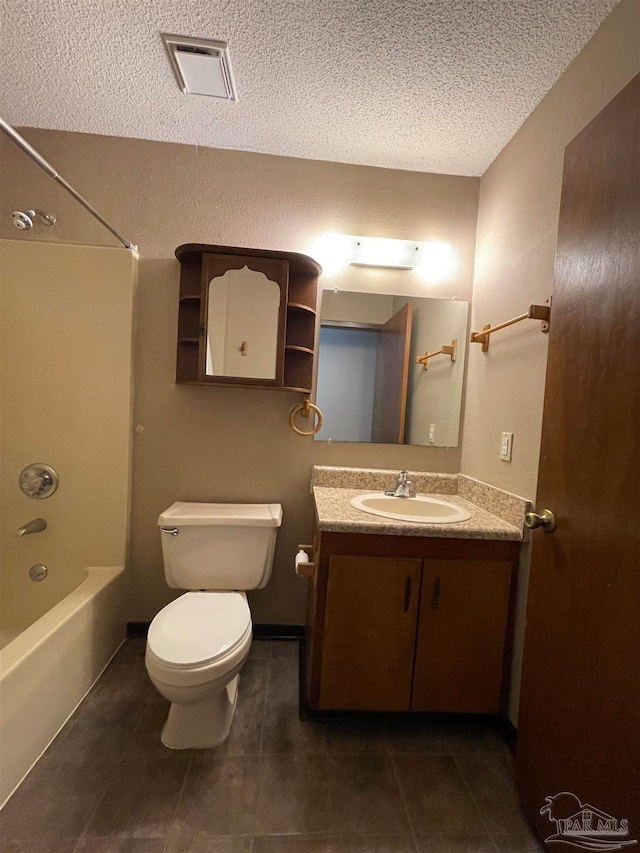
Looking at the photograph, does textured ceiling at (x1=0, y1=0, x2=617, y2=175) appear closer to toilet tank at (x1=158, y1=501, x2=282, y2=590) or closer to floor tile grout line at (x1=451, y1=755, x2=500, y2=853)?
toilet tank at (x1=158, y1=501, x2=282, y2=590)

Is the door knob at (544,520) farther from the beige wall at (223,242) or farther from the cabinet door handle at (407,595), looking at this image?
the beige wall at (223,242)

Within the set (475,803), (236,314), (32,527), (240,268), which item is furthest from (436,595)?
(32,527)

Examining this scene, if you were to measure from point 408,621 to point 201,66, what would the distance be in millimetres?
2137

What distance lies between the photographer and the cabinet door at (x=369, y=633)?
1277mm

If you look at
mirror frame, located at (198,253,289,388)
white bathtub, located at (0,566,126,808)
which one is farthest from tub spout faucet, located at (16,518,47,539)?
mirror frame, located at (198,253,289,388)

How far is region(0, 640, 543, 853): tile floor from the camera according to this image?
0.97 metres

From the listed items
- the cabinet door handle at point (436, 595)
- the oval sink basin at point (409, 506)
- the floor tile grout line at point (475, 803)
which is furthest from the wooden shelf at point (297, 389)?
the floor tile grout line at point (475, 803)

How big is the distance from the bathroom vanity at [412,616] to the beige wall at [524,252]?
0.34 ft

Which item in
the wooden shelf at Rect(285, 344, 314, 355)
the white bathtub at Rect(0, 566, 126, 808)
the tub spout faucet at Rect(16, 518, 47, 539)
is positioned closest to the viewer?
the white bathtub at Rect(0, 566, 126, 808)

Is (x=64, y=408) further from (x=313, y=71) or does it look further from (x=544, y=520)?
(x=544, y=520)

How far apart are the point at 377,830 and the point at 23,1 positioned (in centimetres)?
269

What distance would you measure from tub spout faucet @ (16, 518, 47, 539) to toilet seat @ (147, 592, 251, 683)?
2.56ft

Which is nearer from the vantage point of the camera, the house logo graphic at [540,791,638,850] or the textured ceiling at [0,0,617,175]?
the house logo graphic at [540,791,638,850]

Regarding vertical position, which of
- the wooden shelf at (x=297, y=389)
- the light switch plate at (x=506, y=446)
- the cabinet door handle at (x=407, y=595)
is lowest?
the cabinet door handle at (x=407, y=595)
